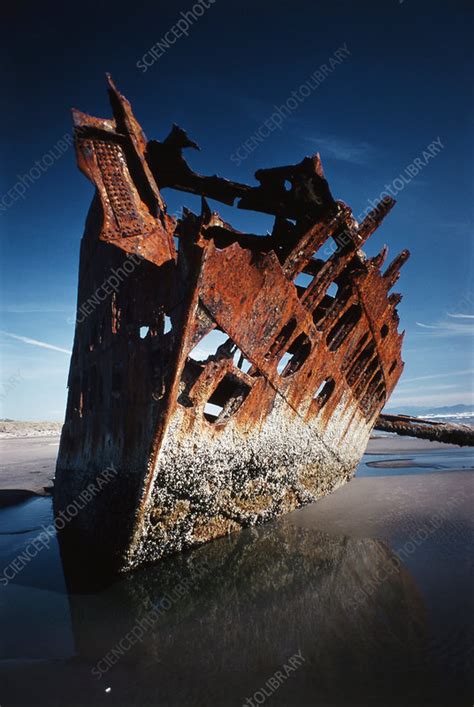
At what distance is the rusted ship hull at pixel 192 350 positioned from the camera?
301 centimetres

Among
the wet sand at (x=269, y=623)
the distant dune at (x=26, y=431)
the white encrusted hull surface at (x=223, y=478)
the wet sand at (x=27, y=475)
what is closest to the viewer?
the wet sand at (x=269, y=623)

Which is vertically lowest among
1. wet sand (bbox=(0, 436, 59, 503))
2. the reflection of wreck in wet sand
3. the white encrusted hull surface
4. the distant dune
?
the distant dune

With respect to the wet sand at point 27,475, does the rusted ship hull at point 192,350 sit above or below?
above

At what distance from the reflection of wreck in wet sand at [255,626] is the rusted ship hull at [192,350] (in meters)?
0.40

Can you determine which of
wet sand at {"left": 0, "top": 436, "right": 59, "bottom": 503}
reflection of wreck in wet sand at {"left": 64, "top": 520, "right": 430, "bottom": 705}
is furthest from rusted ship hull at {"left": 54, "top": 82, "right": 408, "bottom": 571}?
wet sand at {"left": 0, "top": 436, "right": 59, "bottom": 503}

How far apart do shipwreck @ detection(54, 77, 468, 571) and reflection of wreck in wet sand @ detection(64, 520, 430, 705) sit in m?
0.41

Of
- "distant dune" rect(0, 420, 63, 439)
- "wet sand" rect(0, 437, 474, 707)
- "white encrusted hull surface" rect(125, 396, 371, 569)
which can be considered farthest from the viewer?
"distant dune" rect(0, 420, 63, 439)

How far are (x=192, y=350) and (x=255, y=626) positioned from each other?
1823mm

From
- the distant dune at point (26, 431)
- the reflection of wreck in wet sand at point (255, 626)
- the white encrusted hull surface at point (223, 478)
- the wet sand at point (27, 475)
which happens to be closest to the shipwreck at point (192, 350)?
the white encrusted hull surface at point (223, 478)

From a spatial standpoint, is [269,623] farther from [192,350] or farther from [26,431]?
[26,431]

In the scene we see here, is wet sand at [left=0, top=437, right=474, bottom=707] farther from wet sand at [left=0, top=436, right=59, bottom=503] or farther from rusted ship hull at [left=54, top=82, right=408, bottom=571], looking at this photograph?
wet sand at [left=0, top=436, right=59, bottom=503]

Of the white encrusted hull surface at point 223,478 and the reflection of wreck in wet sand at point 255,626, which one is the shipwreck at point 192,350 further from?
the reflection of wreck in wet sand at point 255,626

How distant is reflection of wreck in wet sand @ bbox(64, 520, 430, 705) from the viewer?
1857 mm

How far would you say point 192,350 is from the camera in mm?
3041
